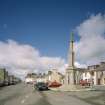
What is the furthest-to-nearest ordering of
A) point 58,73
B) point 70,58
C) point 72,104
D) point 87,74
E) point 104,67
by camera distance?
1. point 58,73
2. point 87,74
3. point 104,67
4. point 70,58
5. point 72,104

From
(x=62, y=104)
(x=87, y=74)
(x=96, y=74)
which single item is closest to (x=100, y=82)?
(x=96, y=74)

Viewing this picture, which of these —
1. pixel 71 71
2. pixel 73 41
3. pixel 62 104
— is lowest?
pixel 62 104

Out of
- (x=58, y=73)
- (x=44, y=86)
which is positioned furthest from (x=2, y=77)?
(x=44, y=86)

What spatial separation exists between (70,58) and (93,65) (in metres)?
76.2

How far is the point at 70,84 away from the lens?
181 feet

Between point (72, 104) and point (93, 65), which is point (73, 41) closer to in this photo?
point (72, 104)

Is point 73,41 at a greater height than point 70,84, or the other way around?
point 73,41

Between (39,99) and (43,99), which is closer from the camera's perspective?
(43,99)

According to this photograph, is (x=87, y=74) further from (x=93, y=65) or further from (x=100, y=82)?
(x=100, y=82)

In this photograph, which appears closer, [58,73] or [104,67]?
[104,67]

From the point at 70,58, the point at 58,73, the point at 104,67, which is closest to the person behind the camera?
the point at 70,58

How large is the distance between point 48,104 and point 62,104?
3.51ft

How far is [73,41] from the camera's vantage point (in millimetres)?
55750

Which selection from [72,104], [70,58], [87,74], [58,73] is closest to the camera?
[72,104]
